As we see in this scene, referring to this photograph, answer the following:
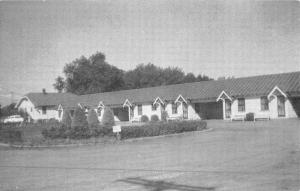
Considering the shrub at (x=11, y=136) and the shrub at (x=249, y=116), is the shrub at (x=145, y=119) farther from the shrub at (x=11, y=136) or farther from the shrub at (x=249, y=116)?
the shrub at (x=11, y=136)

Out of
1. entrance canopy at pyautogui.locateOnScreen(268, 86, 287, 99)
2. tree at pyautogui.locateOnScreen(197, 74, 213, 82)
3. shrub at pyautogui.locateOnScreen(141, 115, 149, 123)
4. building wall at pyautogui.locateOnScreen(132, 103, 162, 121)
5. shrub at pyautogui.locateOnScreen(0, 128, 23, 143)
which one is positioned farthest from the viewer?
tree at pyautogui.locateOnScreen(197, 74, 213, 82)

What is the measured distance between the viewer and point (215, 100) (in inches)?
1612

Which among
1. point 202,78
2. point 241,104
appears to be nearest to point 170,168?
point 241,104

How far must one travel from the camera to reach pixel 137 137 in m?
23.2

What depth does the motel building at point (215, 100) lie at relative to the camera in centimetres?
3541

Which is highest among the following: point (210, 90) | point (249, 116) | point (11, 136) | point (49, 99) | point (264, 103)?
point (49, 99)

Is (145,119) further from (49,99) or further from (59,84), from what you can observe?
(59,84)

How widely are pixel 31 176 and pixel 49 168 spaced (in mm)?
1571

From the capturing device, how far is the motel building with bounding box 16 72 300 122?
3541 centimetres

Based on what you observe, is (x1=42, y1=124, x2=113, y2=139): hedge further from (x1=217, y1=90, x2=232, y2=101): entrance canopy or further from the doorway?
(x1=217, y1=90, x2=232, y2=101): entrance canopy

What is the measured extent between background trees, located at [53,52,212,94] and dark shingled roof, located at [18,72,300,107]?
29900 mm

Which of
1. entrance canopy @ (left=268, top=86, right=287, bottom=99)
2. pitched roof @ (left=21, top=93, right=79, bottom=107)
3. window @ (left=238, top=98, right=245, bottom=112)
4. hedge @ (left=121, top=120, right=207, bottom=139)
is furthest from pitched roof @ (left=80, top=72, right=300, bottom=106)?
hedge @ (left=121, top=120, right=207, bottom=139)

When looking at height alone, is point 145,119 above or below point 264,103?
below

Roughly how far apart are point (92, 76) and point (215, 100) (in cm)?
5623
